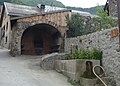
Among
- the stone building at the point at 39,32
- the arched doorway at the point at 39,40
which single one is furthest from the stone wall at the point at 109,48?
the arched doorway at the point at 39,40

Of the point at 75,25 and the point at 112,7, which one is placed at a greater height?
the point at 112,7

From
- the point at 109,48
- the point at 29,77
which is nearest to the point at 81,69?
the point at 109,48

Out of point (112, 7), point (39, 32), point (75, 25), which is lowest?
point (39, 32)

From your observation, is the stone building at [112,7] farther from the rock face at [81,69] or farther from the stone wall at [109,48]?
the rock face at [81,69]

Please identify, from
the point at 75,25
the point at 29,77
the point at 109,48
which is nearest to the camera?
the point at 109,48

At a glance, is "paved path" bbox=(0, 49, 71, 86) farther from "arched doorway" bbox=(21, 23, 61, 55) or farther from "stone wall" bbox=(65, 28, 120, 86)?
"arched doorway" bbox=(21, 23, 61, 55)

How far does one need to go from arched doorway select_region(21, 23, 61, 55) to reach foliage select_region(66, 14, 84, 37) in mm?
1864

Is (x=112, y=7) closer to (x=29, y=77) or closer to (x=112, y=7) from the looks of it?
(x=112, y=7)

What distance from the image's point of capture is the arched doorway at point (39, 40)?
1931 cm

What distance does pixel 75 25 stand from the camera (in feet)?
55.5

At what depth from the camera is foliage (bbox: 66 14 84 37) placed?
55.3ft

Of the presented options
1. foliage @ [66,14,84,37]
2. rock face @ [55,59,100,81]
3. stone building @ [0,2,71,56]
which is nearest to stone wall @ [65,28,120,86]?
rock face @ [55,59,100,81]

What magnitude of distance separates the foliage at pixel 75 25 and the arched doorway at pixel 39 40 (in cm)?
186

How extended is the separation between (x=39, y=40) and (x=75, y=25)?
4791 millimetres
